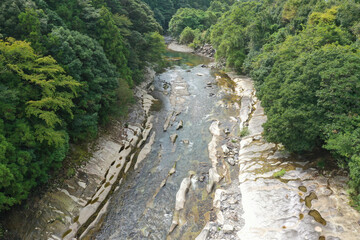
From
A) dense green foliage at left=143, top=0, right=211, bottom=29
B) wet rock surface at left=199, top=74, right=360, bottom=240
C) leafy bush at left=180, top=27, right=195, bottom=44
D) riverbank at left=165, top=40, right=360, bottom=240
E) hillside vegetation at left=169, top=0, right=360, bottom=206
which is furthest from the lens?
dense green foliage at left=143, top=0, right=211, bottom=29

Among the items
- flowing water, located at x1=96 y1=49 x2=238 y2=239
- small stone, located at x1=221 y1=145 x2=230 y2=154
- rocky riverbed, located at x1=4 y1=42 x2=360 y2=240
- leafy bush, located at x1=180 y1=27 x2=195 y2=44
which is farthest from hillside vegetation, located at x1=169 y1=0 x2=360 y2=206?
leafy bush, located at x1=180 y1=27 x2=195 y2=44

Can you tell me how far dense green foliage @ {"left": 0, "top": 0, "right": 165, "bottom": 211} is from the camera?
48.3 feet

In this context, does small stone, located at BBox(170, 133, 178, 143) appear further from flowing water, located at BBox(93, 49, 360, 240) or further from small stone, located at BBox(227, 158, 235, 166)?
small stone, located at BBox(227, 158, 235, 166)

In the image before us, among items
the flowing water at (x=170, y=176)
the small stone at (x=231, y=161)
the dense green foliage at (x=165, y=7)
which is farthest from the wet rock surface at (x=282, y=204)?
the dense green foliage at (x=165, y=7)

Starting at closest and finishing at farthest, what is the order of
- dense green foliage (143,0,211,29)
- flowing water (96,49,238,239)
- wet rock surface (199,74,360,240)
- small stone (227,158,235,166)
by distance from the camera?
wet rock surface (199,74,360,240), flowing water (96,49,238,239), small stone (227,158,235,166), dense green foliage (143,0,211,29)

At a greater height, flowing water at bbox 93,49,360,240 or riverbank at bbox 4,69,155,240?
riverbank at bbox 4,69,155,240

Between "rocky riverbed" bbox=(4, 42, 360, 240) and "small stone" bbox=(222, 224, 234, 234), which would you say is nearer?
"rocky riverbed" bbox=(4, 42, 360, 240)

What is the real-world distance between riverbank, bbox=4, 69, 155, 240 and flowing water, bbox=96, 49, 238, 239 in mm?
1251

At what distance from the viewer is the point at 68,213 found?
16828 millimetres

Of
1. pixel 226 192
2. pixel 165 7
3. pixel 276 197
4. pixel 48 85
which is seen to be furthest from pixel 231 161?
pixel 165 7

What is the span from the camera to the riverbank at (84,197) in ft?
50.1

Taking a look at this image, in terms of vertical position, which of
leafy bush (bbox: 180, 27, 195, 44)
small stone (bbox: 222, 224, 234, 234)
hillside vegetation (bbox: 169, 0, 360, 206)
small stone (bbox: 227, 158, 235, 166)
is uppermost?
leafy bush (bbox: 180, 27, 195, 44)

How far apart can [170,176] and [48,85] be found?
12977 millimetres

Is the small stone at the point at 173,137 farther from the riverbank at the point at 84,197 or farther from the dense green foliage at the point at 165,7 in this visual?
the dense green foliage at the point at 165,7
